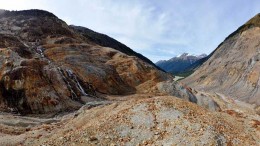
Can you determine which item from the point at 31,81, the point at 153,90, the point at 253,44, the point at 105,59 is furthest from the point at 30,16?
the point at 253,44

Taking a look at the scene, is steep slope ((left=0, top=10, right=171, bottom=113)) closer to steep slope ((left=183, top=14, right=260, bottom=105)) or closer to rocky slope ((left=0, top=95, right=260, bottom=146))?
rocky slope ((left=0, top=95, right=260, bottom=146))

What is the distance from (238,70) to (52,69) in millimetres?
91376

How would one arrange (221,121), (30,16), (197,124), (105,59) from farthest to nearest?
(30,16) → (105,59) → (221,121) → (197,124)

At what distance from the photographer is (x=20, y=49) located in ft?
261

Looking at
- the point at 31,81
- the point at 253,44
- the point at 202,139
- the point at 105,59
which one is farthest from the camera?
the point at 253,44

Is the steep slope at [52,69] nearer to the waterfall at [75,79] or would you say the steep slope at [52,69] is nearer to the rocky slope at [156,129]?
the waterfall at [75,79]

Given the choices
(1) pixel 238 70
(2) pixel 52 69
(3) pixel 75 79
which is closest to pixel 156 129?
(2) pixel 52 69

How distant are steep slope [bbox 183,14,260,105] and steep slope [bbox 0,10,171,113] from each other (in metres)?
39.6

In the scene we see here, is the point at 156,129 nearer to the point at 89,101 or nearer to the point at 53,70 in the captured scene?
the point at 89,101

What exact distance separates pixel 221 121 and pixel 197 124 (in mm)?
2634

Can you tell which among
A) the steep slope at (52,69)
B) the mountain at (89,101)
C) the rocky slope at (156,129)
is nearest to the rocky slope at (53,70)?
the steep slope at (52,69)

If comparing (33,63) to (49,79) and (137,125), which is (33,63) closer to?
(49,79)

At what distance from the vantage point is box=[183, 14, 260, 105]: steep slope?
121 meters

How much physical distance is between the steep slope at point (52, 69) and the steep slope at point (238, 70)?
130 feet
